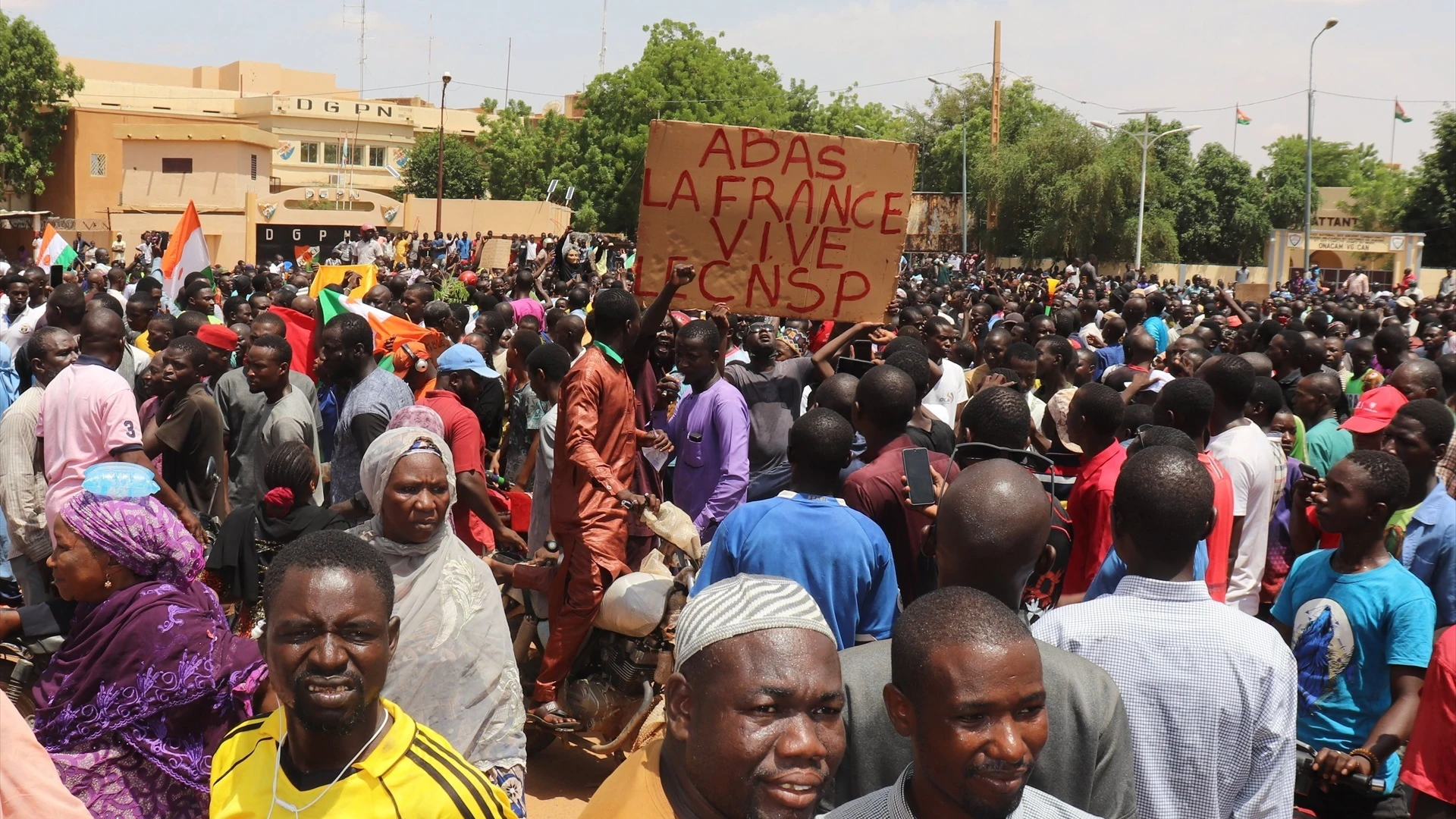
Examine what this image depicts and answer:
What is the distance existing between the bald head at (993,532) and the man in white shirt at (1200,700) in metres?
0.17

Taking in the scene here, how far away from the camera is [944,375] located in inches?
314

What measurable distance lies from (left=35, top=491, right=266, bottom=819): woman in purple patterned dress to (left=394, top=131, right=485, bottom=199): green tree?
58.7 meters

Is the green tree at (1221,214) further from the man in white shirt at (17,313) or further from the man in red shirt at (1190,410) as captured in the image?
the man in red shirt at (1190,410)

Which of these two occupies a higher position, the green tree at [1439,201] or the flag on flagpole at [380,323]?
the green tree at [1439,201]

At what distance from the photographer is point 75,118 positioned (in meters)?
49.4

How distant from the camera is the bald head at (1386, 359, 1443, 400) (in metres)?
6.87

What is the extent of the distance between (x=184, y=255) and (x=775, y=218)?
7.79 m

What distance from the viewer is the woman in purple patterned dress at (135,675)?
2.93 m

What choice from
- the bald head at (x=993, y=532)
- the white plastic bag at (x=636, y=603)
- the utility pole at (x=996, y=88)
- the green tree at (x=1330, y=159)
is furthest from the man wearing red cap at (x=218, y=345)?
the green tree at (x=1330, y=159)

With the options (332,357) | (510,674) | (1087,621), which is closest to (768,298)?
(332,357)

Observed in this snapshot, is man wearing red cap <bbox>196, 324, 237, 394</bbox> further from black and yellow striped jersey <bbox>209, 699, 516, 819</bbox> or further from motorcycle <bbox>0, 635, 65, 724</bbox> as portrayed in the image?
black and yellow striped jersey <bbox>209, 699, 516, 819</bbox>

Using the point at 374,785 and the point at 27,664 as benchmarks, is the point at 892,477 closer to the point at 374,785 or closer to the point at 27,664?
the point at 374,785

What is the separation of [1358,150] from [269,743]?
116036 mm

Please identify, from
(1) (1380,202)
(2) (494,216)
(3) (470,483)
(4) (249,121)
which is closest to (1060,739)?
(3) (470,483)
